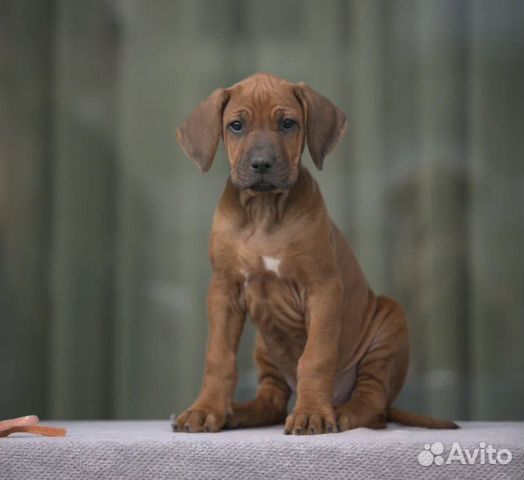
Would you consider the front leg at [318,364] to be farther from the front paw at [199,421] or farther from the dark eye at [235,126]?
the dark eye at [235,126]

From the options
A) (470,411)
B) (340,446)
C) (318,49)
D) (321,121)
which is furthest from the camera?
(318,49)

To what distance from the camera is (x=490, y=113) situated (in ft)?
10.9

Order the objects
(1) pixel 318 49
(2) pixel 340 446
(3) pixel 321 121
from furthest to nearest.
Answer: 1. (1) pixel 318 49
2. (3) pixel 321 121
3. (2) pixel 340 446

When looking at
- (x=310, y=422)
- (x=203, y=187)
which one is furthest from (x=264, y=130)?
(x=203, y=187)

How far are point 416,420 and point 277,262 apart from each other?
58cm

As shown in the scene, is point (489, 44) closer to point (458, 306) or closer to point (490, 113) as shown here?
point (490, 113)

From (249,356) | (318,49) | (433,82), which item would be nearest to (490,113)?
(433,82)

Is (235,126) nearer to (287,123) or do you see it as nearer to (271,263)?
(287,123)

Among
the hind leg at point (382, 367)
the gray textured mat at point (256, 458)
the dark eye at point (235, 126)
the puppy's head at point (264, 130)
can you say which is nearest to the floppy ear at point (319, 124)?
the puppy's head at point (264, 130)

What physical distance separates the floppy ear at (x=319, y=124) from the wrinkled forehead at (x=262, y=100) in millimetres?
26

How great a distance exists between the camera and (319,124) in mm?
2393

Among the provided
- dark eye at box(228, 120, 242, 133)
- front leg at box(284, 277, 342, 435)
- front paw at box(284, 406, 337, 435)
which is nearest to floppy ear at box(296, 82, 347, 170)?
dark eye at box(228, 120, 242, 133)

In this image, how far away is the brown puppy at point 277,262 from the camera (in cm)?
225

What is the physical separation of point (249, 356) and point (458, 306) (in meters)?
0.79
